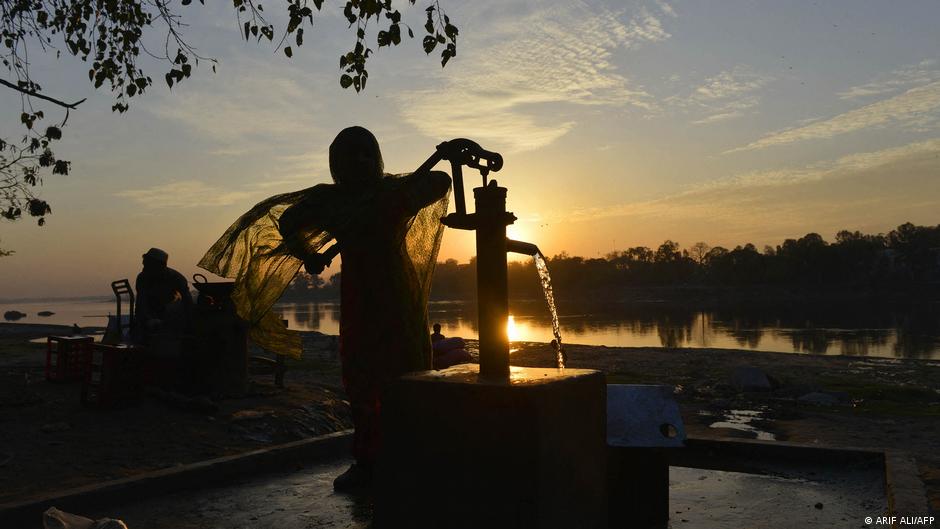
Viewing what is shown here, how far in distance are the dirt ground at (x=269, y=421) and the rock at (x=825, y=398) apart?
0.05 feet

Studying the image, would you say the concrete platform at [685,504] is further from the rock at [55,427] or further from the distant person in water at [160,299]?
the distant person in water at [160,299]

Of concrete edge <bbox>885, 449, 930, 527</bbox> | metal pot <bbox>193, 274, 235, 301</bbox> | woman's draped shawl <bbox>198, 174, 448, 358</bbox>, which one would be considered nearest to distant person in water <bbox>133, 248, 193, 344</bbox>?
metal pot <bbox>193, 274, 235, 301</bbox>

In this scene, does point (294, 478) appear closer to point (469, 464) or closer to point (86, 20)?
point (469, 464)

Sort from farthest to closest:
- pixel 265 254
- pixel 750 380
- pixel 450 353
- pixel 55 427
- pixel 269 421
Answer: pixel 750 380
pixel 450 353
pixel 269 421
pixel 55 427
pixel 265 254

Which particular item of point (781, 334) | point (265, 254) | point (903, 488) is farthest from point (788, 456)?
point (781, 334)

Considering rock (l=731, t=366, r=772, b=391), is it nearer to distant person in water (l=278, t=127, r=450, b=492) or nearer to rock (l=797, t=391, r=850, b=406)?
rock (l=797, t=391, r=850, b=406)

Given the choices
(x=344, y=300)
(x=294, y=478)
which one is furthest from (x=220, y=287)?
(x=344, y=300)

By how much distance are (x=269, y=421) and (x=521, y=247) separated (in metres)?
4.95

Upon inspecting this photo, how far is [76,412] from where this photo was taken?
714cm

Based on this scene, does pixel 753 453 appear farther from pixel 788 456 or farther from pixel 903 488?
pixel 903 488

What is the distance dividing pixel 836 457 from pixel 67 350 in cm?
850

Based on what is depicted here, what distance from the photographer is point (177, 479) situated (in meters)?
4.94

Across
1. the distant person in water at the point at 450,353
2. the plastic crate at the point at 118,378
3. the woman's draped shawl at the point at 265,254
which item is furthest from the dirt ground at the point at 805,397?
the plastic crate at the point at 118,378

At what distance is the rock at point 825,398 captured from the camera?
1034cm
